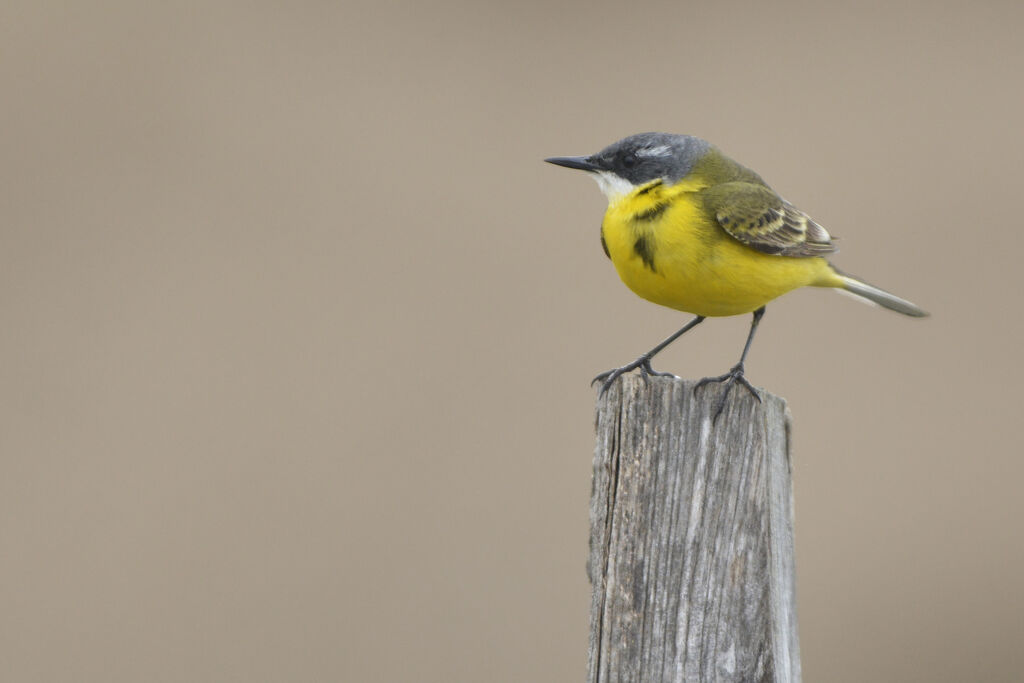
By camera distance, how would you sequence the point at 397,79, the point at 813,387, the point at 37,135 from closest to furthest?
the point at 813,387 → the point at 37,135 → the point at 397,79

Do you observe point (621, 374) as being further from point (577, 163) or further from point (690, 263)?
point (577, 163)

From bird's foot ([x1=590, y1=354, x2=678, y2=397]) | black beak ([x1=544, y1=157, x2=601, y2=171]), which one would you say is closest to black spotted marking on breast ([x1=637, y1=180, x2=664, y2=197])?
black beak ([x1=544, y1=157, x2=601, y2=171])

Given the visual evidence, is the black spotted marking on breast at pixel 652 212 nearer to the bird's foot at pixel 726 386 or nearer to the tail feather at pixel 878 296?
the tail feather at pixel 878 296

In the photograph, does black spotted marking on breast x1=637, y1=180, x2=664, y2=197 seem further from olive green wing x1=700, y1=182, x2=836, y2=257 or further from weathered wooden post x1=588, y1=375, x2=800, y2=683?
weathered wooden post x1=588, y1=375, x2=800, y2=683

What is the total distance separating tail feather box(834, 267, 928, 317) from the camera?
5.44 metres

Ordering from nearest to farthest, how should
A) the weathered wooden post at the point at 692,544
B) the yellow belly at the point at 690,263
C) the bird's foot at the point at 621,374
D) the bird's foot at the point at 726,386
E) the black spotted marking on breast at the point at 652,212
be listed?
1. the weathered wooden post at the point at 692,544
2. the bird's foot at the point at 726,386
3. the bird's foot at the point at 621,374
4. the yellow belly at the point at 690,263
5. the black spotted marking on breast at the point at 652,212

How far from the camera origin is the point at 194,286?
9.03 meters

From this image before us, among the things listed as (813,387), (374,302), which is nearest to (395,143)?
(374,302)

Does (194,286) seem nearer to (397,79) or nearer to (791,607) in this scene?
(397,79)

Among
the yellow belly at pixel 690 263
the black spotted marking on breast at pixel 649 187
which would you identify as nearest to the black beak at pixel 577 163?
the black spotted marking on breast at pixel 649 187

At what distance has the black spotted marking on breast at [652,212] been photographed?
15.3ft

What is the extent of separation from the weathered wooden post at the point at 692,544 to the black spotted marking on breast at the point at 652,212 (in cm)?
148

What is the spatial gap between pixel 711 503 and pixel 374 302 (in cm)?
601

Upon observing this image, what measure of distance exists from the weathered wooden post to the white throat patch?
183 centimetres
